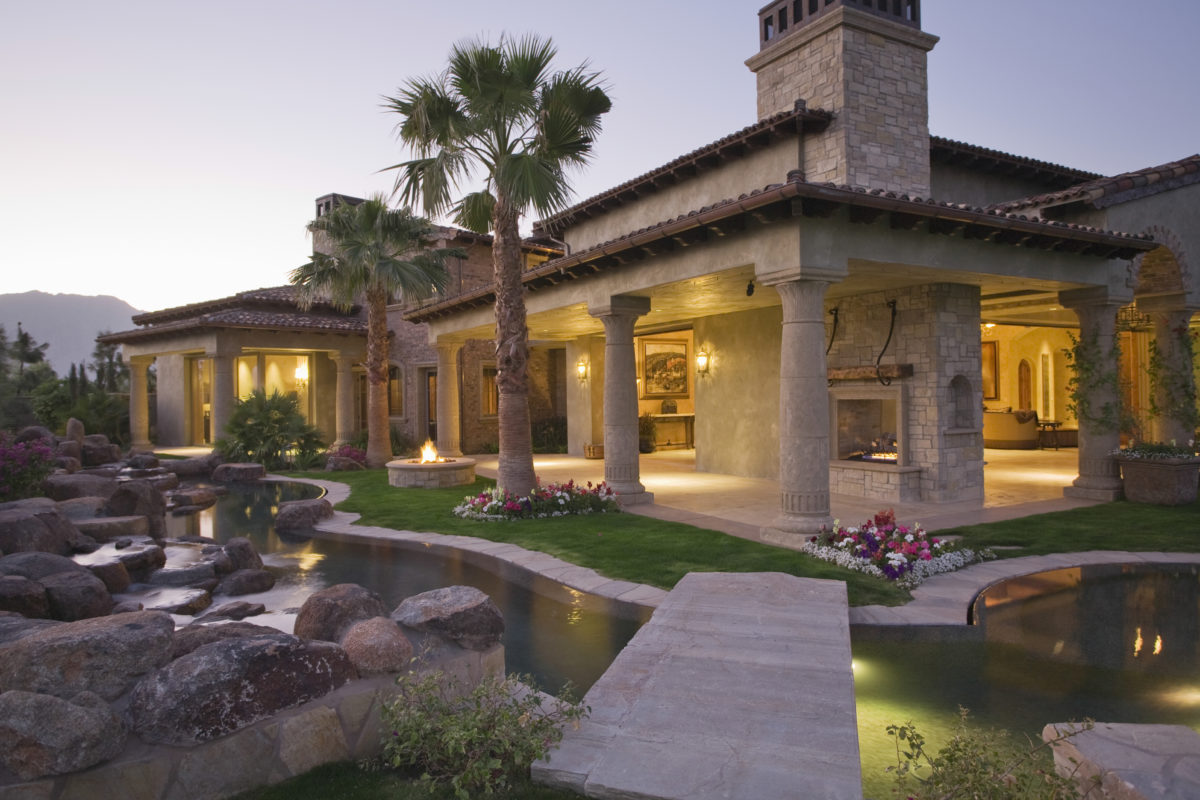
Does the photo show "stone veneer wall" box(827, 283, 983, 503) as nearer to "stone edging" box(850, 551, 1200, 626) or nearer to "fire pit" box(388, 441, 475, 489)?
"stone edging" box(850, 551, 1200, 626)

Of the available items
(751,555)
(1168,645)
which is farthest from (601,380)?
(1168,645)

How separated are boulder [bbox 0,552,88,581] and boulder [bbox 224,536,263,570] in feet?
6.07

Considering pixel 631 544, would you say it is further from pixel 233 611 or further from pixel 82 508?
pixel 82 508

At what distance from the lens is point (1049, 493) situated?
12492 millimetres

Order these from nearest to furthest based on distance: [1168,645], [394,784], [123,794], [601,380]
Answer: [123,794], [394,784], [1168,645], [601,380]

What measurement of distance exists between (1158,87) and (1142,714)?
6736cm

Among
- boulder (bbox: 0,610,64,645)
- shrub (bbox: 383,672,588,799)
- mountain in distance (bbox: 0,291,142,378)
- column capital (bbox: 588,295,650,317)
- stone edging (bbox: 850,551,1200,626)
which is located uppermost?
mountain in distance (bbox: 0,291,142,378)

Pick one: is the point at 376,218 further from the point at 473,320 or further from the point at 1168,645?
the point at 1168,645

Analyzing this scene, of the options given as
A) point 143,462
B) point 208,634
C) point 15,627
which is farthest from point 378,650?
point 143,462

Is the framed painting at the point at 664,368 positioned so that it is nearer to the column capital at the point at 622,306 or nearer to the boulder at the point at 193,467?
the column capital at the point at 622,306

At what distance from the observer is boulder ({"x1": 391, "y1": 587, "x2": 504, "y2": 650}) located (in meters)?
4.40

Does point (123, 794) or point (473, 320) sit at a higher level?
point (473, 320)

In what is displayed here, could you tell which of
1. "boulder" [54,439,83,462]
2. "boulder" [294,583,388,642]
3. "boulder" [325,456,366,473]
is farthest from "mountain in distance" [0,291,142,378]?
"boulder" [294,583,388,642]

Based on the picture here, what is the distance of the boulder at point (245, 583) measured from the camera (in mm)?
7590
